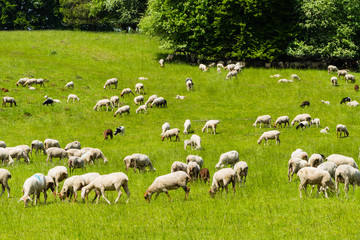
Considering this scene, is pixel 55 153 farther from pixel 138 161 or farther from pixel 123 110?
pixel 123 110

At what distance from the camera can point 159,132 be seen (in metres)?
35.8

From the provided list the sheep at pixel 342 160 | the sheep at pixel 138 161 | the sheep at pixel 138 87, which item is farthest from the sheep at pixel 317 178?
the sheep at pixel 138 87

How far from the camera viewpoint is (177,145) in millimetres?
30719

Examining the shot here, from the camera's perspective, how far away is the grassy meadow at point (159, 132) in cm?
1377

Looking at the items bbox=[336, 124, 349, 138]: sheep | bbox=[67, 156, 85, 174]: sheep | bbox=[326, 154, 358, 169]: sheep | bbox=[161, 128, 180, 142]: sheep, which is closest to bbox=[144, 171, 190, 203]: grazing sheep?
bbox=[67, 156, 85, 174]: sheep

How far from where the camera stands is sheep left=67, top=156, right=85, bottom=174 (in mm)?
22453

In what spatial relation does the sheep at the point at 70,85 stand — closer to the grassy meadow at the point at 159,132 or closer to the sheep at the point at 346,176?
the grassy meadow at the point at 159,132

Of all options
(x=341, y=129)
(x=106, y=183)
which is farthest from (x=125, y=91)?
(x=106, y=183)

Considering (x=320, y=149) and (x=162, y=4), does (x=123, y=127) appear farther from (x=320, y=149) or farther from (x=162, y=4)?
(x=162, y=4)

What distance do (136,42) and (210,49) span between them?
57.4ft

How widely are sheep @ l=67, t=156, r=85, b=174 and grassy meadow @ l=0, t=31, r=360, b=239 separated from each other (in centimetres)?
62

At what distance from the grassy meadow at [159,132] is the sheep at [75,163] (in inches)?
24.3

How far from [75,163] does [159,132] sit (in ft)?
45.5

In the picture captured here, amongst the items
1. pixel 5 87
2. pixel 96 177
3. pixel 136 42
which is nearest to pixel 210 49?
pixel 136 42
